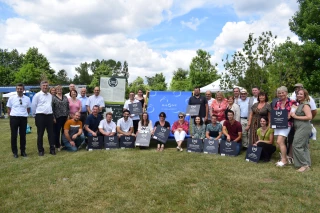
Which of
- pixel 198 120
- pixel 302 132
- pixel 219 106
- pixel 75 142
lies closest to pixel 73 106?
pixel 75 142

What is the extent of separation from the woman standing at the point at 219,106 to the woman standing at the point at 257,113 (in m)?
0.83

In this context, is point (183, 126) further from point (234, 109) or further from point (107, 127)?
point (107, 127)

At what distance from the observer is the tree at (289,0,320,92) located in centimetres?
1341

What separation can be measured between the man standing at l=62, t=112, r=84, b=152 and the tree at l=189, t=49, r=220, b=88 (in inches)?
1053

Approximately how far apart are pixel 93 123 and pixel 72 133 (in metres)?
0.58

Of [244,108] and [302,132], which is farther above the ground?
[244,108]

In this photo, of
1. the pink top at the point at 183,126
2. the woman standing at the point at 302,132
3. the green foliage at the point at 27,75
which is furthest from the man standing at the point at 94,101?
the green foliage at the point at 27,75

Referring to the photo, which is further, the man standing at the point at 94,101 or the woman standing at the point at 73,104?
the man standing at the point at 94,101

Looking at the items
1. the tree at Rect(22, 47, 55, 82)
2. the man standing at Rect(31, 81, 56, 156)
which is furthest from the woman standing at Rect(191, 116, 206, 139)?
the tree at Rect(22, 47, 55, 82)

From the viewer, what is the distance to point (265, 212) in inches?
131

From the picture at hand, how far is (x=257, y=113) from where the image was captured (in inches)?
245

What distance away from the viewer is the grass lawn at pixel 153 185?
11.6 feet

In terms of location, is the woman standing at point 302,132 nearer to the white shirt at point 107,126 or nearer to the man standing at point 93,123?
the white shirt at point 107,126

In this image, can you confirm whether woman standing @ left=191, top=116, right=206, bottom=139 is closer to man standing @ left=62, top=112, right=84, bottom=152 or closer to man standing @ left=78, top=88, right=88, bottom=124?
man standing @ left=62, top=112, right=84, bottom=152
